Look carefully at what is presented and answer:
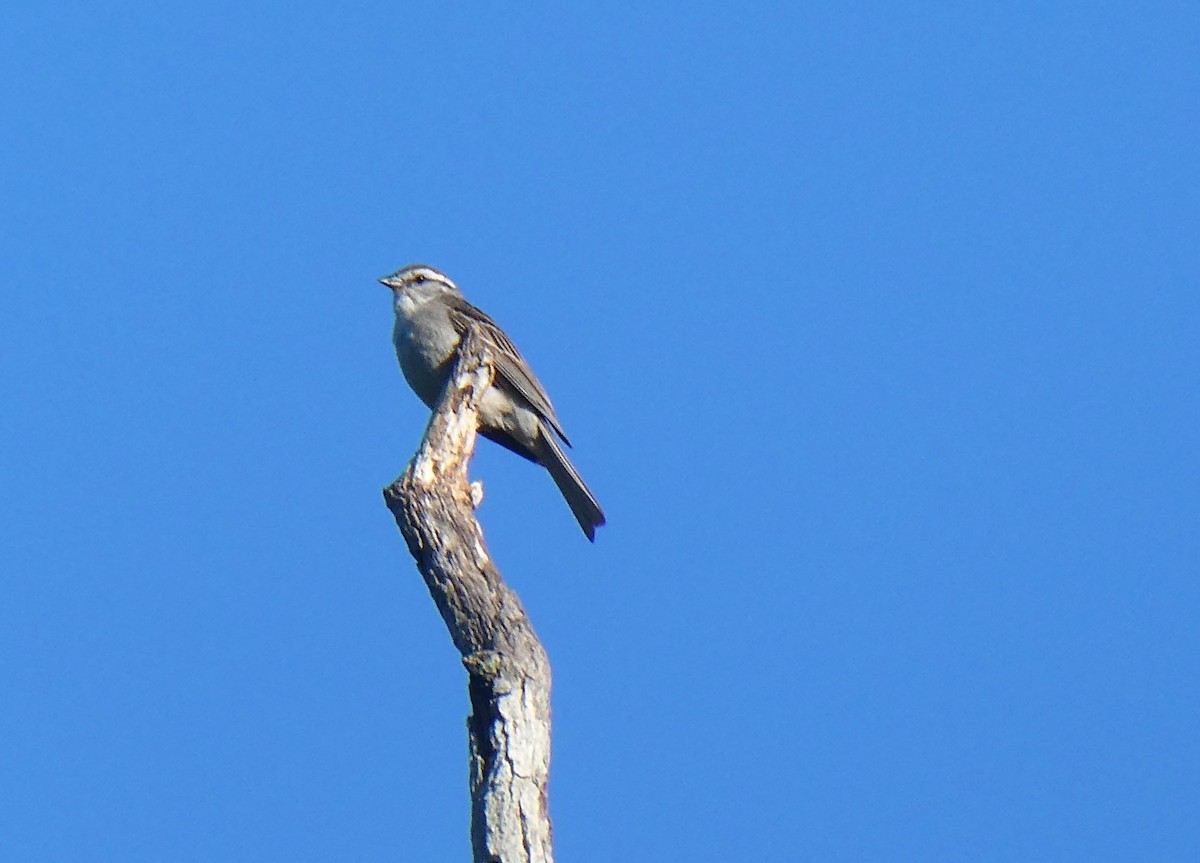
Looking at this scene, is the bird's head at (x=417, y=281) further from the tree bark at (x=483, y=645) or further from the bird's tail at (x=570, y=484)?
the tree bark at (x=483, y=645)

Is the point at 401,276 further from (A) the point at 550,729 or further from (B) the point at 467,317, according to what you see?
(A) the point at 550,729

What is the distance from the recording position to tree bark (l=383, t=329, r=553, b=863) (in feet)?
19.3

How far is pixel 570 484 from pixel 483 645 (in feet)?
10.7

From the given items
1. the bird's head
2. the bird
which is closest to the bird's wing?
the bird

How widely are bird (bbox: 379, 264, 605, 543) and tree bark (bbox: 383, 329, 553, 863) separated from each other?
2.12 m

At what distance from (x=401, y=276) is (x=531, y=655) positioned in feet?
15.5

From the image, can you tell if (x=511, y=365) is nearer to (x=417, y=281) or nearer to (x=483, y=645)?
(x=417, y=281)

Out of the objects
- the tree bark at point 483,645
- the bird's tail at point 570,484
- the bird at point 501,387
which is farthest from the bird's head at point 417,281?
the tree bark at point 483,645

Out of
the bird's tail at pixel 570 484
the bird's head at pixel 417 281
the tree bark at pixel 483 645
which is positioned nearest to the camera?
the tree bark at pixel 483 645

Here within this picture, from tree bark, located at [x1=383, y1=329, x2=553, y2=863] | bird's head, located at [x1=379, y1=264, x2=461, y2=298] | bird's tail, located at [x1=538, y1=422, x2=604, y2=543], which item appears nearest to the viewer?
tree bark, located at [x1=383, y1=329, x2=553, y2=863]

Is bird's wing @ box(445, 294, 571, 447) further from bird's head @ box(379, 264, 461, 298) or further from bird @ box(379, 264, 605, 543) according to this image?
bird's head @ box(379, 264, 461, 298)

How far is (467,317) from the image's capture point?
9.84 meters

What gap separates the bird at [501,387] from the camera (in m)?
9.56

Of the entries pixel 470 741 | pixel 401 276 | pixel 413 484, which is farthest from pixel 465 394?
pixel 401 276
